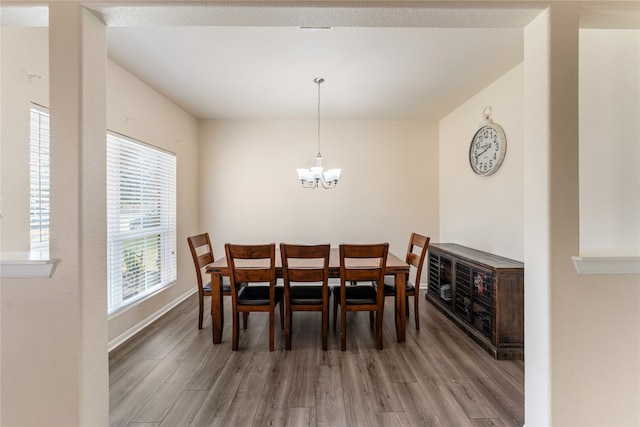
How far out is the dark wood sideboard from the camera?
2.11 m

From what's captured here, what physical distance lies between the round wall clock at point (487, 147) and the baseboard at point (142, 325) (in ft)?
13.3

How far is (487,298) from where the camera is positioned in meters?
2.26

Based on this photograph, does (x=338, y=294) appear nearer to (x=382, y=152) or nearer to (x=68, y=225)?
(x=68, y=225)

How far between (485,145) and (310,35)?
2243mm

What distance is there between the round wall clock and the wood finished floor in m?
1.81

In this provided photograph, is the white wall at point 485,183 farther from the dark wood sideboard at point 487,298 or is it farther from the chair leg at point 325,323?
the chair leg at point 325,323

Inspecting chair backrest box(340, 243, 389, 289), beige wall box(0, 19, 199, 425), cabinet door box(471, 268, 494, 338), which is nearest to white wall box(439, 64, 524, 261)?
cabinet door box(471, 268, 494, 338)

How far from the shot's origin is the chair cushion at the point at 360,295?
2277 mm

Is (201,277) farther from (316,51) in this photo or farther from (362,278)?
(316,51)

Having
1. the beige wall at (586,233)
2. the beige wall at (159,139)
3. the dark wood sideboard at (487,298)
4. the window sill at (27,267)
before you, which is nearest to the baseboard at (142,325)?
the beige wall at (159,139)

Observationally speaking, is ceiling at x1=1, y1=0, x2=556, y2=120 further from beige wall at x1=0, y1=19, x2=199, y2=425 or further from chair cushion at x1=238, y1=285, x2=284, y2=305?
chair cushion at x1=238, y1=285, x2=284, y2=305

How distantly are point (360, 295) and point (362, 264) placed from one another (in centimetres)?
29

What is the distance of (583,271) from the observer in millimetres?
1235

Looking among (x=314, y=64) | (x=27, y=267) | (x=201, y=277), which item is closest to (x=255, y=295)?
(x=201, y=277)
